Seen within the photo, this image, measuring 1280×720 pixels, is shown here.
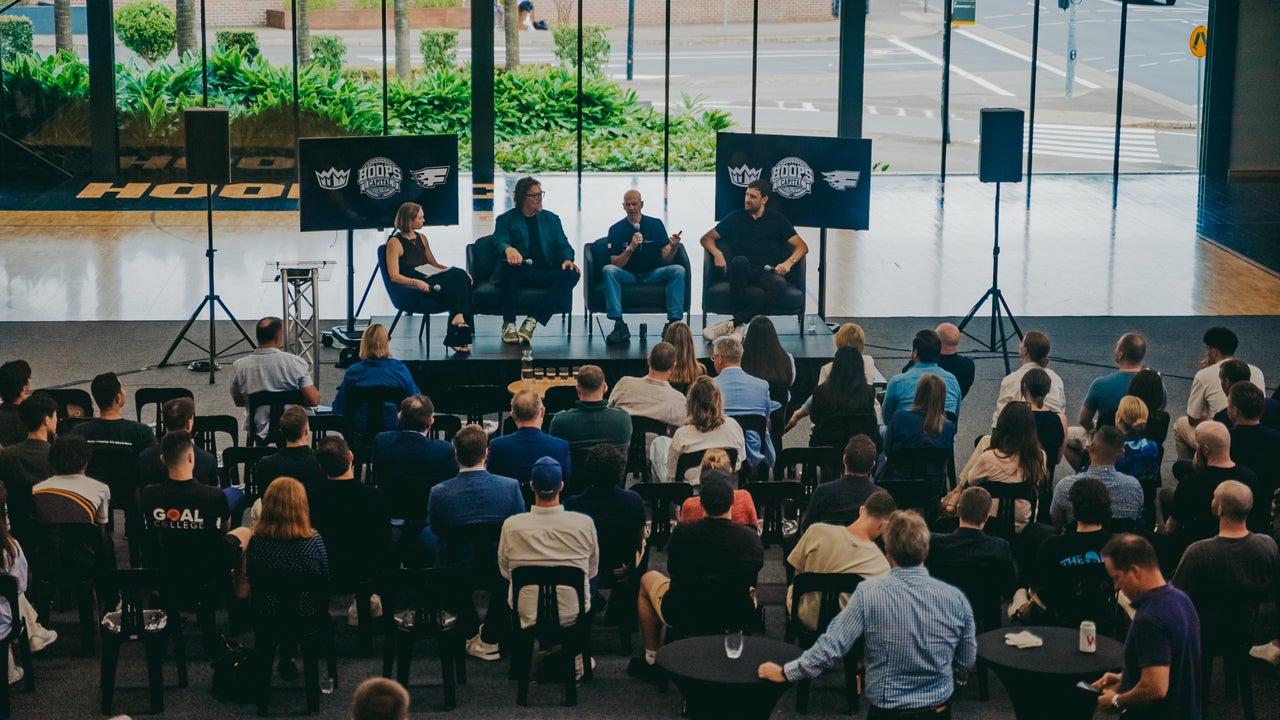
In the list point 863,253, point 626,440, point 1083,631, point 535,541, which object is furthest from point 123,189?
point 1083,631

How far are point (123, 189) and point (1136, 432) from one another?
14.6 metres

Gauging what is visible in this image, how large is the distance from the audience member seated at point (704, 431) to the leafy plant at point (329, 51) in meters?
12.7

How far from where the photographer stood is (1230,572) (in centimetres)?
605

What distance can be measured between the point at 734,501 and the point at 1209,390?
340 cm

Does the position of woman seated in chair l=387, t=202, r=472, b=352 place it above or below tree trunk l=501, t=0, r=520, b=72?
below

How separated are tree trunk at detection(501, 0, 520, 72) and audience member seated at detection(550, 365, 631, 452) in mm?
11778

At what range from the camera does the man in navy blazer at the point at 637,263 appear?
1116 cm

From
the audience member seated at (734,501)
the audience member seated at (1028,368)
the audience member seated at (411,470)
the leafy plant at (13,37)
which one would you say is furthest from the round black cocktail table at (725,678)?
the leafy plant at (13,37)

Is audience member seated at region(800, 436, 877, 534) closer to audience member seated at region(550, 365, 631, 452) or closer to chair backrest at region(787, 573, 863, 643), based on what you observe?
chair backrest at region(787, 573, 863, 643)

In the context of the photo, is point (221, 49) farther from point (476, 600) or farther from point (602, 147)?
point (476, 600)

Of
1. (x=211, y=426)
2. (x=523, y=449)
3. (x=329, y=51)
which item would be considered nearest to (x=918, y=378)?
(x=523, y=449)

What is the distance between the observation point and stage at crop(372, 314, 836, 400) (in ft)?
35.0

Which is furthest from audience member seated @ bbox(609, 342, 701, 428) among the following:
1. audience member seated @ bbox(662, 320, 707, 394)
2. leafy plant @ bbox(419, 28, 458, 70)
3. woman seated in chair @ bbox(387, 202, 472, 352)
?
leafy plant @ bbox(419, 28, 458, 70)

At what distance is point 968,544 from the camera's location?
20.6ft
